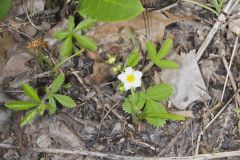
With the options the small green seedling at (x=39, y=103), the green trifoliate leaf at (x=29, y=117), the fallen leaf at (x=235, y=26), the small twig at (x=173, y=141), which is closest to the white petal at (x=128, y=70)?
the small green seedling at (x=39, y=103)

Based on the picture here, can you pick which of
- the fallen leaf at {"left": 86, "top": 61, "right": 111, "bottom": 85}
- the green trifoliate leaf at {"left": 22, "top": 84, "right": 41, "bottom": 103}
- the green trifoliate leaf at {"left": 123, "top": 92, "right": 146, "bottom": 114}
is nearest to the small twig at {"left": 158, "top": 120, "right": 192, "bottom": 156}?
→ the green trifoliate leaf at {"left": 123, "top": 92, "right": 146, "bottom": 114}

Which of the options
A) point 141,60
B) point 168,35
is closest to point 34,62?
point 141,60

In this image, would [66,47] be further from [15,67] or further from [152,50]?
[152,50]

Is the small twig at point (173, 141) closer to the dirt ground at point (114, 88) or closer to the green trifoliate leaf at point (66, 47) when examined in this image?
the dirt ground at point (114, 88)

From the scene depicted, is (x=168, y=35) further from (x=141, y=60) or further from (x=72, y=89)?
(x=72, y=89)

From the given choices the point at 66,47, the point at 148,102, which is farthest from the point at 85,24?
the point at 148,102

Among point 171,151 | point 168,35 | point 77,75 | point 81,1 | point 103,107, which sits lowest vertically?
point 171,151
